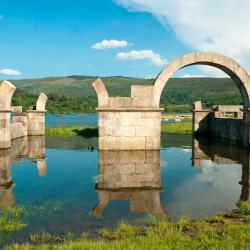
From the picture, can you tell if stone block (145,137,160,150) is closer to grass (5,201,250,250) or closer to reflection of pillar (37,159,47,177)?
reflection of pillar (37,159,47,177)

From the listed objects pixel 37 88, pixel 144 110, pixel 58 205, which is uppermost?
pixel 37 88

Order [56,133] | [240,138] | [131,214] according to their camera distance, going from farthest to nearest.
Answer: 1. [56,133]
2. [240,138]
3. [131,214]

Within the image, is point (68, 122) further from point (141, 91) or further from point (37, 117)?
point (141, 91)

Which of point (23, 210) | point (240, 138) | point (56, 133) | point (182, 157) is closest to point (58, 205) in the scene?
point (23, 210)

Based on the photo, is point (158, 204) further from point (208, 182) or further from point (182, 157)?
point (182, 157)

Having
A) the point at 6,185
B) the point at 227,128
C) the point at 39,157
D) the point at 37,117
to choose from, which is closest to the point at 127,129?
the point at 39,157

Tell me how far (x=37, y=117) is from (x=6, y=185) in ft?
44.5

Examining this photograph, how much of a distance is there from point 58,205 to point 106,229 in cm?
179

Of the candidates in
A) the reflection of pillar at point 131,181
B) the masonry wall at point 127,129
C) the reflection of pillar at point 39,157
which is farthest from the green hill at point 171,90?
the reflection of pillar at point 131,181

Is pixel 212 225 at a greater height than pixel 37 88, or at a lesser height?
lesser

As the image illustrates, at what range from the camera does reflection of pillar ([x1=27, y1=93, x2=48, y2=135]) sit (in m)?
21.4

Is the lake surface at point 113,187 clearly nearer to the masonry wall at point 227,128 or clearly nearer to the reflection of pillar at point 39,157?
the reflection of pillar at point 39,157

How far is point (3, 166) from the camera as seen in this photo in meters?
10.9

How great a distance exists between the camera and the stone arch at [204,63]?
1411 cm
